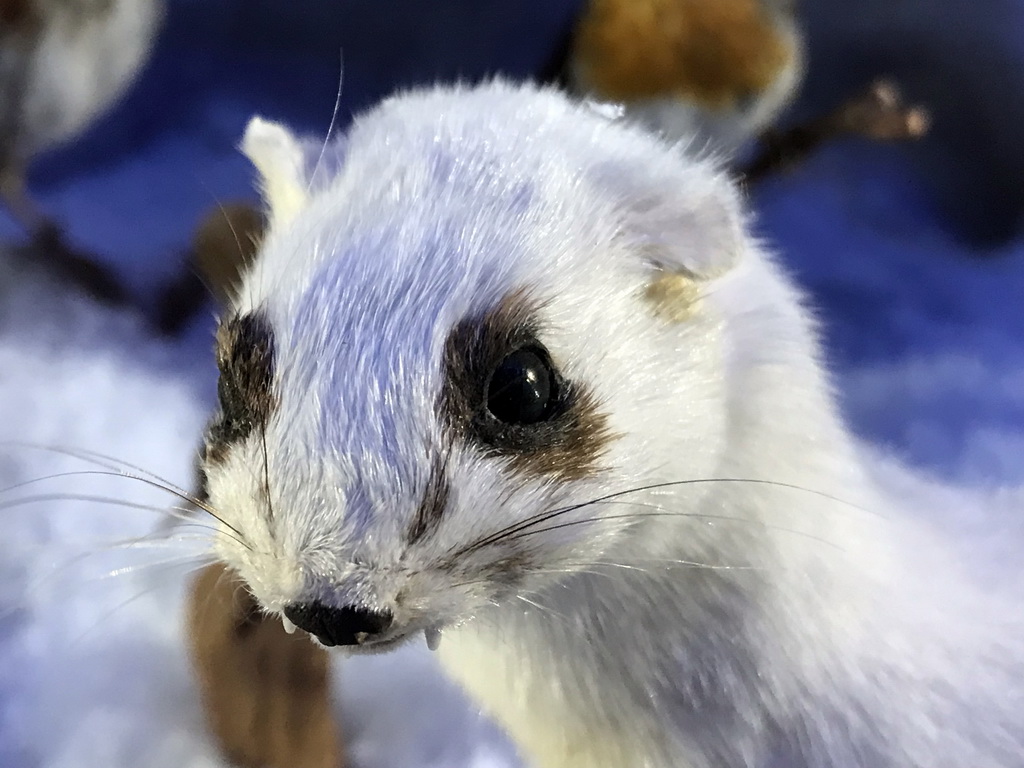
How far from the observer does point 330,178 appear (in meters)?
0.44

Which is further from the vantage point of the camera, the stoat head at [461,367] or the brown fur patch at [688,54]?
the brown fur patch at [688,54]

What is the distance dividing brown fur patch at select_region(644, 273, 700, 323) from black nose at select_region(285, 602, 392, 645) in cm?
19

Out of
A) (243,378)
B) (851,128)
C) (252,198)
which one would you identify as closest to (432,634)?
(243,378)

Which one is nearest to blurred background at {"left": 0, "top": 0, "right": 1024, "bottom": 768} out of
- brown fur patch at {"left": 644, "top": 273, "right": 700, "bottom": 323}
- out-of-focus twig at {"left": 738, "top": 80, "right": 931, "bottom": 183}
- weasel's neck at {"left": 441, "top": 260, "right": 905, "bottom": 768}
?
out-of-focus twig at {"left": 738, "top": 80, "right": 931, "bottom": 183}

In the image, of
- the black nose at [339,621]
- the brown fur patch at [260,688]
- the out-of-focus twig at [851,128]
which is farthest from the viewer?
the out-of-focus twig at [851,128]

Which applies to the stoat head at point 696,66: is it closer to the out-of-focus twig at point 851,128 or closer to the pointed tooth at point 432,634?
the out-of-focus twig at point 851,128

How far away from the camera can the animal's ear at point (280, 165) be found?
1.48 feet

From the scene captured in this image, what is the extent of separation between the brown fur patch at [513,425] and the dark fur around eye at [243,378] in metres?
0.08

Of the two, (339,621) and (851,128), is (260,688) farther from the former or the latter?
(851,128)

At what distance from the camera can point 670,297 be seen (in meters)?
0.42

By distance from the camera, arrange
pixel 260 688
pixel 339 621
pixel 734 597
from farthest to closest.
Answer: pixel 260 688 → pixel 734 597 → pixel 339 621

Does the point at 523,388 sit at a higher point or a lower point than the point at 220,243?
lower

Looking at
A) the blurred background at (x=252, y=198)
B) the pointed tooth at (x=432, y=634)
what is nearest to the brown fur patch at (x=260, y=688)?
the blurred background at (x=252, y=198)

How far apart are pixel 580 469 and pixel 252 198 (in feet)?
1.63
